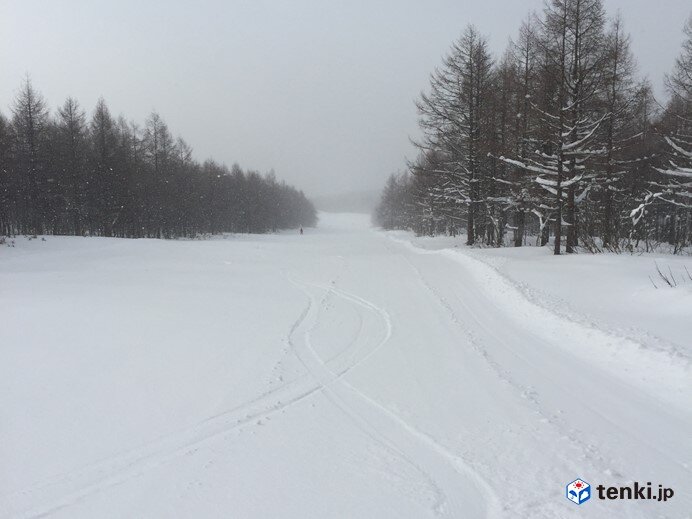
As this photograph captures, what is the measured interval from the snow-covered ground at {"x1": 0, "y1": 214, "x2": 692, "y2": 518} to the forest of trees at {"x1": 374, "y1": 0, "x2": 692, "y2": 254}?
25.7 ft

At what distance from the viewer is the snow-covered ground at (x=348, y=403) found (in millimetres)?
3277

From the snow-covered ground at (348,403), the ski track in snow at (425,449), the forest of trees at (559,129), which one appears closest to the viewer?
the ski track in snow at (425,449)

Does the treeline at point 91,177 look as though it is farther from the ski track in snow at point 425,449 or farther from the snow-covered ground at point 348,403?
the ski track in snow at point 425,449

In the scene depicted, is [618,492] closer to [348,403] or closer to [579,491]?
[579,491]

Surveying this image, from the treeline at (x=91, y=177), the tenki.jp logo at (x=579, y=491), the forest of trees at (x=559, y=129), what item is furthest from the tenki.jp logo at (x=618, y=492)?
the treeline at (x=91, y=177)

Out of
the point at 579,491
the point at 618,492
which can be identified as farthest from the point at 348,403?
the point at 618,492

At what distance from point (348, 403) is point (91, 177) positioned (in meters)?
40.9

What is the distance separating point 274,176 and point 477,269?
96322mm

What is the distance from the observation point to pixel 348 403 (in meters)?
4.98

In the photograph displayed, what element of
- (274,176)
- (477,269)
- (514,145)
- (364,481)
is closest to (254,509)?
(364,481)

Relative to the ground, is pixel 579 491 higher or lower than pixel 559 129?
lower

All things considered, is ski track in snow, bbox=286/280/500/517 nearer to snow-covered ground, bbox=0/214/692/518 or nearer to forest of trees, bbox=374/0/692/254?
snow-covered ground, bbox=0/214/692/518

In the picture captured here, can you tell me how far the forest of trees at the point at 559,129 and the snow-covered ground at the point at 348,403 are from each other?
7.85 metres

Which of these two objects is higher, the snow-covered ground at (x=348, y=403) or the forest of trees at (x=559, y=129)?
the forest of trees at (x=559, y=129)
